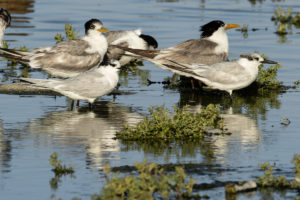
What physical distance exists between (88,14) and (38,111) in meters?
9.92

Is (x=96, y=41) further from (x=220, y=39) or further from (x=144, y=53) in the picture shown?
(x=220, y=39)

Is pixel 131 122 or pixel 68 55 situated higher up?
pixel 68 55

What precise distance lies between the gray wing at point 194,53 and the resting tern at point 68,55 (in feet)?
3.73

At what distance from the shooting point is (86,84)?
1002cm

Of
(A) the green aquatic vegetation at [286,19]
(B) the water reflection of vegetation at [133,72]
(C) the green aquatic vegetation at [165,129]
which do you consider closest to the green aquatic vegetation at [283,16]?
(A) the green aquatic vegetation at [286,19]

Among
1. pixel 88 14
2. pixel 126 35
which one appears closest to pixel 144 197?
pixel 126 35

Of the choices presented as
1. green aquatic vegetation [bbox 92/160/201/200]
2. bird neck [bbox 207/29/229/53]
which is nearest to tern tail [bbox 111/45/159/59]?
bird neck [bbox 207/29/229/53]

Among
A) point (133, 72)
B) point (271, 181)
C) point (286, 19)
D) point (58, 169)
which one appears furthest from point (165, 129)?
point (286, 19)

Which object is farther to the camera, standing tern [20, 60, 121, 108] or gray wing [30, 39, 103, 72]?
gray wing [30, 39, 103, 72]

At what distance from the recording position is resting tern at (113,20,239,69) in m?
11.9

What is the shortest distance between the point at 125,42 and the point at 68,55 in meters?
2.44

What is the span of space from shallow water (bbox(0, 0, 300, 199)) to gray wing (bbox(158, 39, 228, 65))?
0.60 meters

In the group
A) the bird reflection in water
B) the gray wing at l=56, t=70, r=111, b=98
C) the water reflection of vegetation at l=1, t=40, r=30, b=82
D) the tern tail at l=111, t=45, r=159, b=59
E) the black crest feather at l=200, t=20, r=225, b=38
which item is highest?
the black crest feather at l=200, t=20, r=225, b=38

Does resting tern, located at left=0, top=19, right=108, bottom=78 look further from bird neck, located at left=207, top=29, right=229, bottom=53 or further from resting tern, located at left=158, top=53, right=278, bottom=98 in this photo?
bird neck, located at left=207, top=29, right=229, bottom=53
